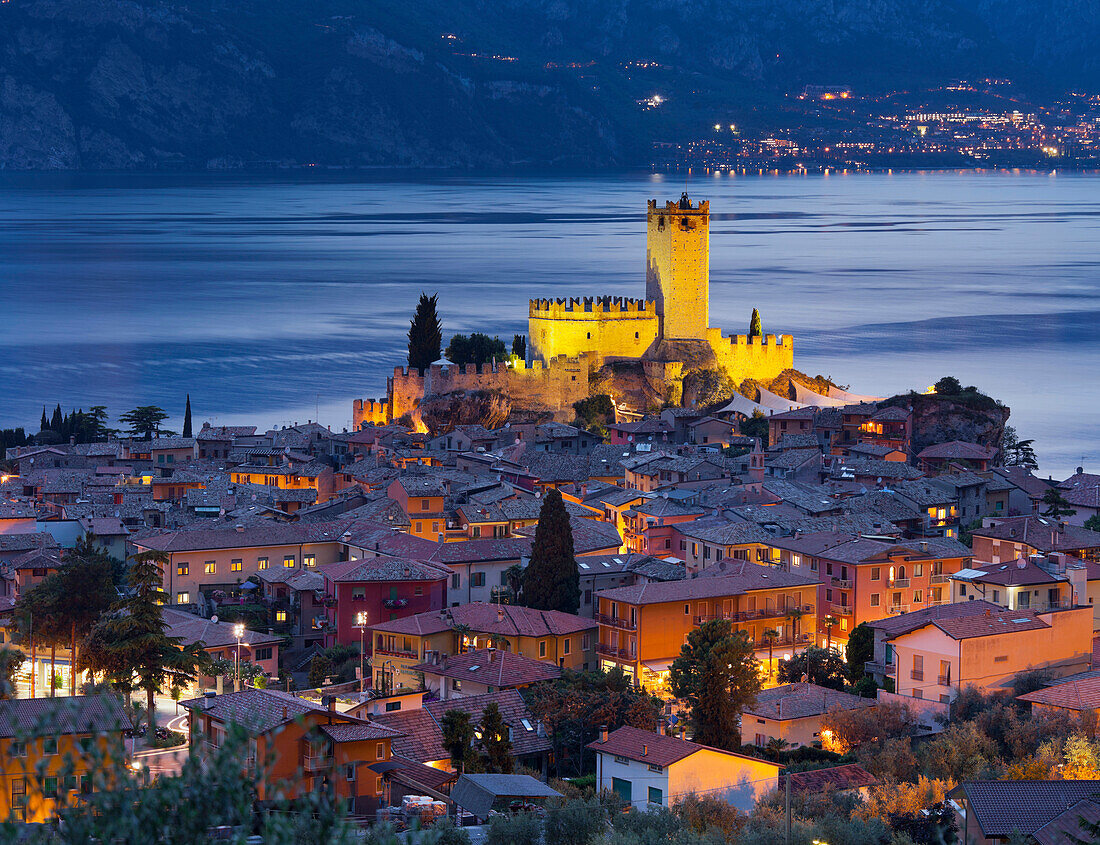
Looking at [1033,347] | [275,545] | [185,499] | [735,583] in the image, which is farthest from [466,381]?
[1033,347]

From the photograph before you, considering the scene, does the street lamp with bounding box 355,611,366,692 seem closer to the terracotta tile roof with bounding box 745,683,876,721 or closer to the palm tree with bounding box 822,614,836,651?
the terracotta tile roof with bounding box 745,683,876,721

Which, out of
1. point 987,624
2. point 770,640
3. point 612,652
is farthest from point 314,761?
point 770,640

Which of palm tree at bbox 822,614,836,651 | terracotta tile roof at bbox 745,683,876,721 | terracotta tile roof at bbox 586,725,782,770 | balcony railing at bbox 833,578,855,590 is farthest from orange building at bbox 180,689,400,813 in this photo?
balcony railing at bbox 833,578,855,590

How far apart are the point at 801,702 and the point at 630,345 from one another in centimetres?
2837

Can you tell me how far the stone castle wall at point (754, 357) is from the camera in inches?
1861

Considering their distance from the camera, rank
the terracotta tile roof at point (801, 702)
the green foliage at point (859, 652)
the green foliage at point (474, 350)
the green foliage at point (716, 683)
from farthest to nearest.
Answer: the green foliage at point (474, 350), the green foliage at point (859, 652), the terracotta tile roof at point (801, 702), the green foliage at point (716, 683)

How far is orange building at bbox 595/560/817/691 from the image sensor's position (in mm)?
21891

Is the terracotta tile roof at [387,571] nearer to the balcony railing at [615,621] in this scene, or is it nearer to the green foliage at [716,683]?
the balcony railing at [615,621]

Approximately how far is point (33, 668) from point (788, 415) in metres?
23.4

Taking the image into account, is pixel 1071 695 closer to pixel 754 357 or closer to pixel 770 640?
pixel 770 640

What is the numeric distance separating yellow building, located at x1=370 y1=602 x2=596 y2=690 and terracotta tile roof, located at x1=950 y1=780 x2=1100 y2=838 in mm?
8465

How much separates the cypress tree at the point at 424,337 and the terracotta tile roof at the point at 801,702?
1198 inches

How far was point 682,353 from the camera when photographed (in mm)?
46375

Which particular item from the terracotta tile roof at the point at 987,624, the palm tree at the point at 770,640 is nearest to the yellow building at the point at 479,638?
the palm tree at the point at 770,640
